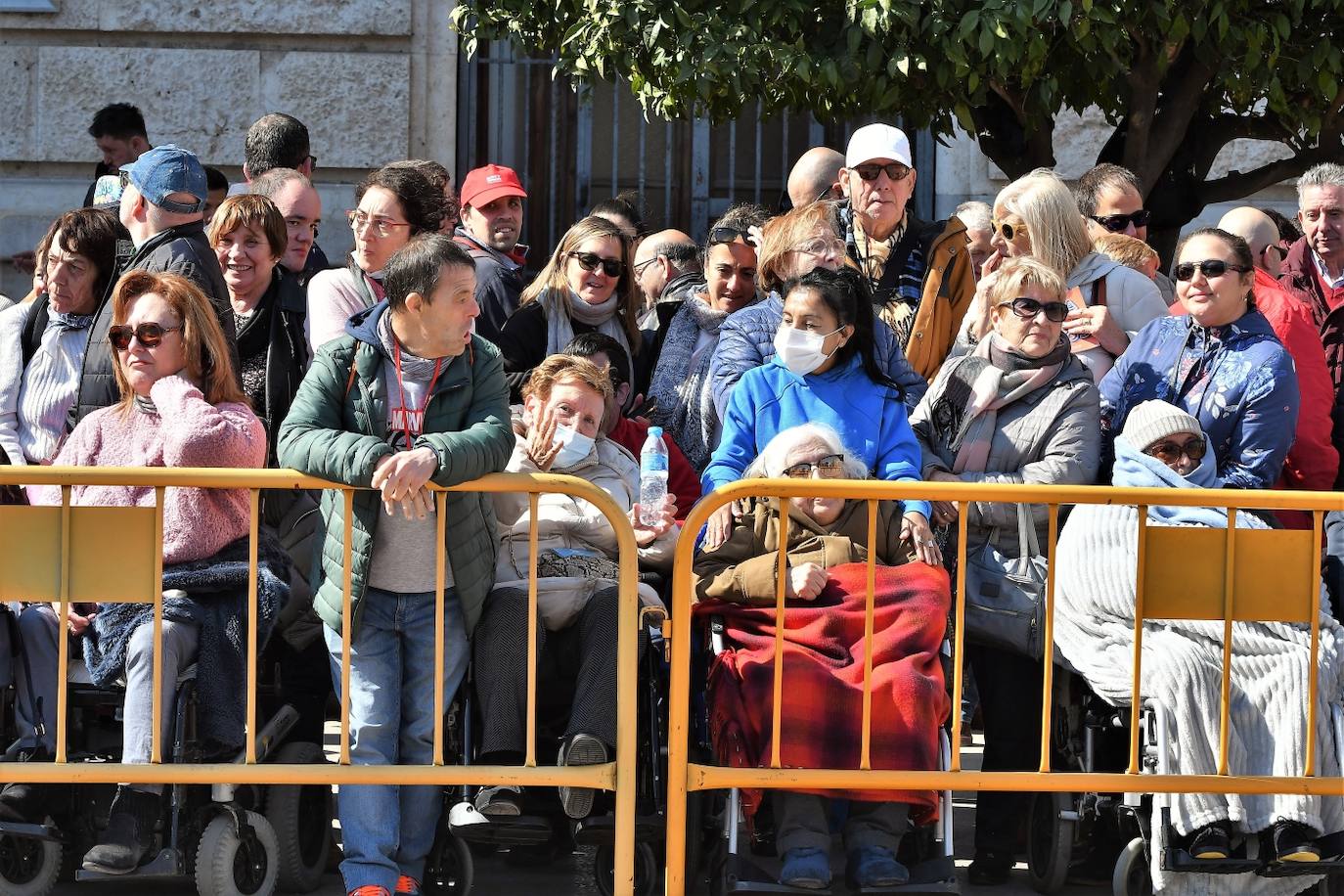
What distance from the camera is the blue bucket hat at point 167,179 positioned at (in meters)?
6.25

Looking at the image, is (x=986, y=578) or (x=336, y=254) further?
(x=336, y=254)

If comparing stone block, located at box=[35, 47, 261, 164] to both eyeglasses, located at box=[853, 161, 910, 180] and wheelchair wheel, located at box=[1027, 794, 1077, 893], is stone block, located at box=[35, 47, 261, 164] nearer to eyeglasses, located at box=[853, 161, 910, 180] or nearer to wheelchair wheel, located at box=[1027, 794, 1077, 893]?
eyeglasses, located at box=[853, 161, 910, 180]

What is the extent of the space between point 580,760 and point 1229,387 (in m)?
2.38

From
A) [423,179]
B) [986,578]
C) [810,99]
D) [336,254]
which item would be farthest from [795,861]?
[336,254]

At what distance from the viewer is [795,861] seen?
16.9ft

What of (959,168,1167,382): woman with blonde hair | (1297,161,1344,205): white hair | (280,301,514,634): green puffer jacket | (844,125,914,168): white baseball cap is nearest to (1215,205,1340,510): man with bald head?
(959,168,1167,382): woman with blonde hair

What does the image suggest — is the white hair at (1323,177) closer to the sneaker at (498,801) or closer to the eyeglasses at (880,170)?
the eyeglasses at (880,170)

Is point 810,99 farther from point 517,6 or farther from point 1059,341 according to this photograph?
point 1059,341

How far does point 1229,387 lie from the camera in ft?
19.5

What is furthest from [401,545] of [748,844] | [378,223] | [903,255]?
[903,255]

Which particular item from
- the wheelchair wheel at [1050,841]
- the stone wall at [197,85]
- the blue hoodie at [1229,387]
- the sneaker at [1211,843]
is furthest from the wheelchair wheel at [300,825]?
the stone wall at [197,85]

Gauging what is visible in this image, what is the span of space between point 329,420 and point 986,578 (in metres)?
1.99

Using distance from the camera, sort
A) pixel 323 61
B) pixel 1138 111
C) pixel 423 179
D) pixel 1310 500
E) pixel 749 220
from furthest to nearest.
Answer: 1. pixel 323 61
2. pixel 1138 111
3. pixel 749 220
4. pixel 423 179
5. pixel 1310 500

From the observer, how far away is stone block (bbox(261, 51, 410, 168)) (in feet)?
34.3
